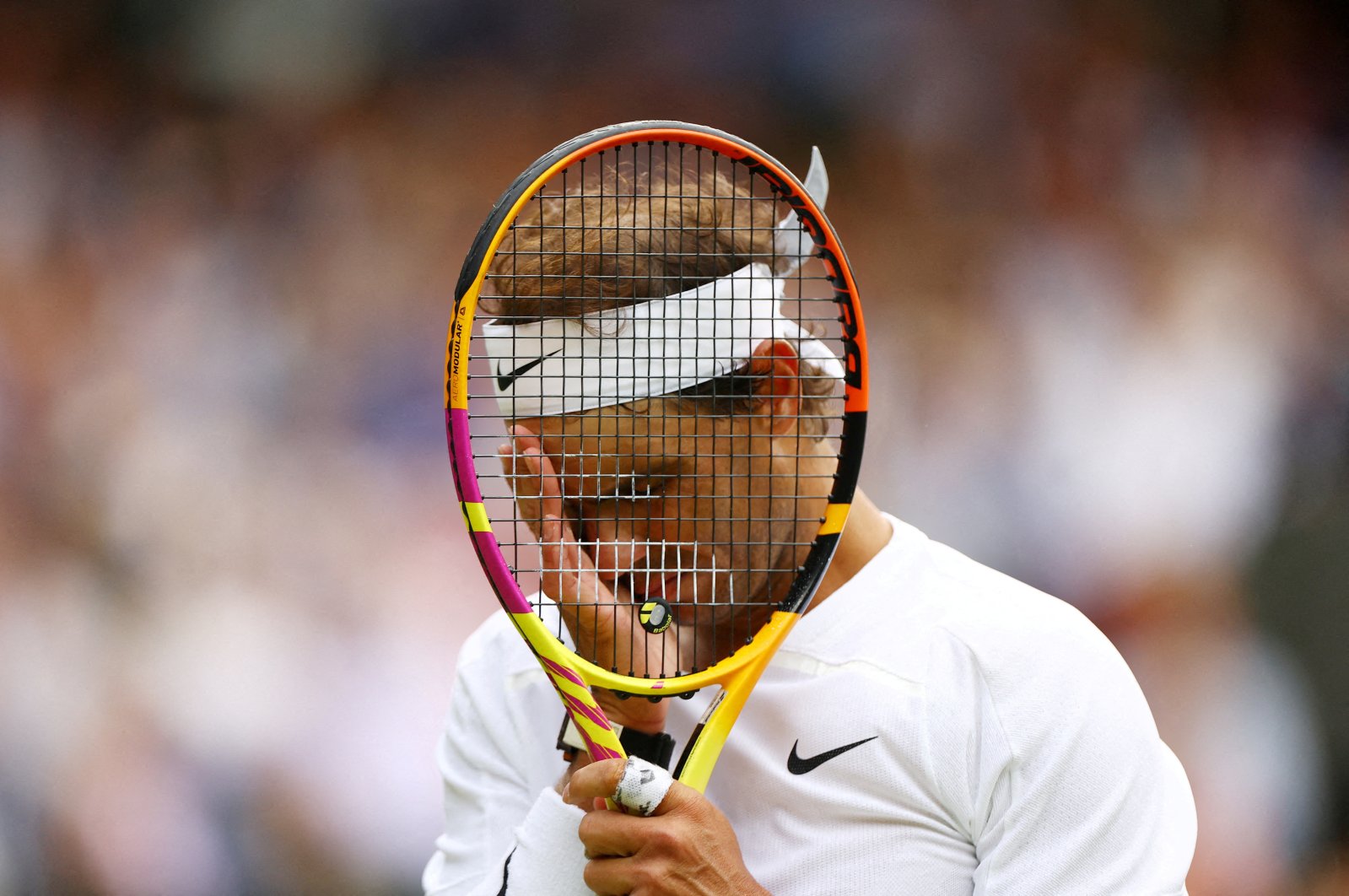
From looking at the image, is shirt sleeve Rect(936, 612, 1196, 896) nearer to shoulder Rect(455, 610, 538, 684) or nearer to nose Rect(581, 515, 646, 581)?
nose Rect(581, 515, 646, 581)

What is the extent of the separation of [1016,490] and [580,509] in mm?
1685

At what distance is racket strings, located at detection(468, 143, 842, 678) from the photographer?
49.9 inches

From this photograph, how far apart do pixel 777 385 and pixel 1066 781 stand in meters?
0.51

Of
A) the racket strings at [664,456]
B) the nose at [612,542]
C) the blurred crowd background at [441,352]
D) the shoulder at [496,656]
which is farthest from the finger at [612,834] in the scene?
the blurred crowd background at [441,352]

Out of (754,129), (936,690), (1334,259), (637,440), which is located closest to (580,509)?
(637,440)

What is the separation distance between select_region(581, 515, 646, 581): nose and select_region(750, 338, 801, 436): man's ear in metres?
0.20

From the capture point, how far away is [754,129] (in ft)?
9.14

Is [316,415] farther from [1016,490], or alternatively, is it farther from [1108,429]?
[1108,429]

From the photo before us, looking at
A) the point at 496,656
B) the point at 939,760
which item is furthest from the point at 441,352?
the point at 939,760

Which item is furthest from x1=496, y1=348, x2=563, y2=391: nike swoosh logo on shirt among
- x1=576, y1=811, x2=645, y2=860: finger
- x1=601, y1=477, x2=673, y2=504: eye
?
x1=576, y1=811, x2=645, y2=860: finger

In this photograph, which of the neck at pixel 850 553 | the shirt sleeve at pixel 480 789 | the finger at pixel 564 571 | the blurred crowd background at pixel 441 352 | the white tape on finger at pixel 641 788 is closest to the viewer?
the white tape on finger at pixel 641 788

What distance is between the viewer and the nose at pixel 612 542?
129 cm

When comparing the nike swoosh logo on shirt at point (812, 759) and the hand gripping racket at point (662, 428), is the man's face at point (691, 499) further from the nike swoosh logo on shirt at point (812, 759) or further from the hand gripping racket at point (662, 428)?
the nike swoosh logo on shirt at point (812, 759)

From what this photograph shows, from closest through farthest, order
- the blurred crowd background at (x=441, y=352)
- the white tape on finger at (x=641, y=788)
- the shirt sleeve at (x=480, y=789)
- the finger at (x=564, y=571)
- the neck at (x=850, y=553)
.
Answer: the white tape on finger at (x=641, y=788), the finger at (x=564, y=571), the neck at (x=850, y=553), the shirt sleeve at (x=480, y=789), the blurred crowd background at (x=441, y=352)
